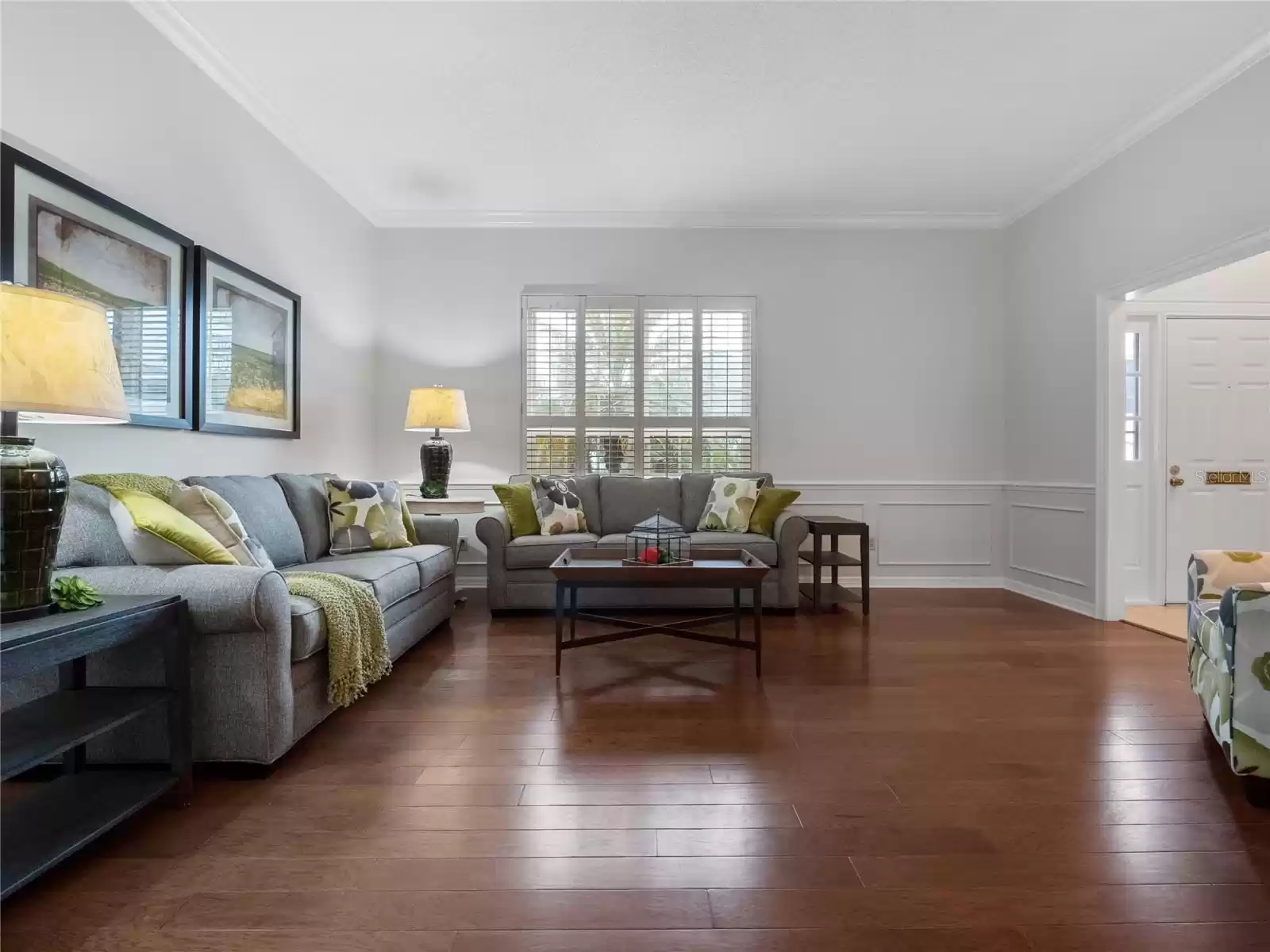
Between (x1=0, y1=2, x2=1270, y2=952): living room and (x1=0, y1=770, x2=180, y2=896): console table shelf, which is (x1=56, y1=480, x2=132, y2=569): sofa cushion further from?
(x1=0, y1=770, x2=180, y2=896): console table shelf

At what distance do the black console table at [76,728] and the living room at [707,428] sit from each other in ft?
0.29

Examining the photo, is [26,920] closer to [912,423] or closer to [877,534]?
[877,534]

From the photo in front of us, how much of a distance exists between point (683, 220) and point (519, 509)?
2.56m

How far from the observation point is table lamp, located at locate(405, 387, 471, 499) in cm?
454

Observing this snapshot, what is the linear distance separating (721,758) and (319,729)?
1441mm

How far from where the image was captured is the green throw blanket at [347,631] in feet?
7.62

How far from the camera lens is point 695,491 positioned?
190 inches

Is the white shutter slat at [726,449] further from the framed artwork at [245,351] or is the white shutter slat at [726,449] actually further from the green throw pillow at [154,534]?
the green throw pillow at [154,534]

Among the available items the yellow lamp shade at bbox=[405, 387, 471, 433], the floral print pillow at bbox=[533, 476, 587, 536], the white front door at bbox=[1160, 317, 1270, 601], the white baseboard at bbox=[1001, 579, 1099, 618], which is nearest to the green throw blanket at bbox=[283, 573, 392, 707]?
the floral print pillow at bbox=[533, 476, 587, 536]

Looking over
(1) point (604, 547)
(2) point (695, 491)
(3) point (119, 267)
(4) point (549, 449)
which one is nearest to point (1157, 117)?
(2) point (695, 491)

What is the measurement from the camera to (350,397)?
4.80 metres

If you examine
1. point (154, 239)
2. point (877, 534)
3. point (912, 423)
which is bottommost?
point (877, 534)

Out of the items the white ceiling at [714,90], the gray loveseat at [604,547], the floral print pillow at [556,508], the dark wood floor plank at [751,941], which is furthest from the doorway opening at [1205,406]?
the dark wood floor plank at [751,941]

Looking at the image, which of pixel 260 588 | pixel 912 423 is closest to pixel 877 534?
pixel 912 423
